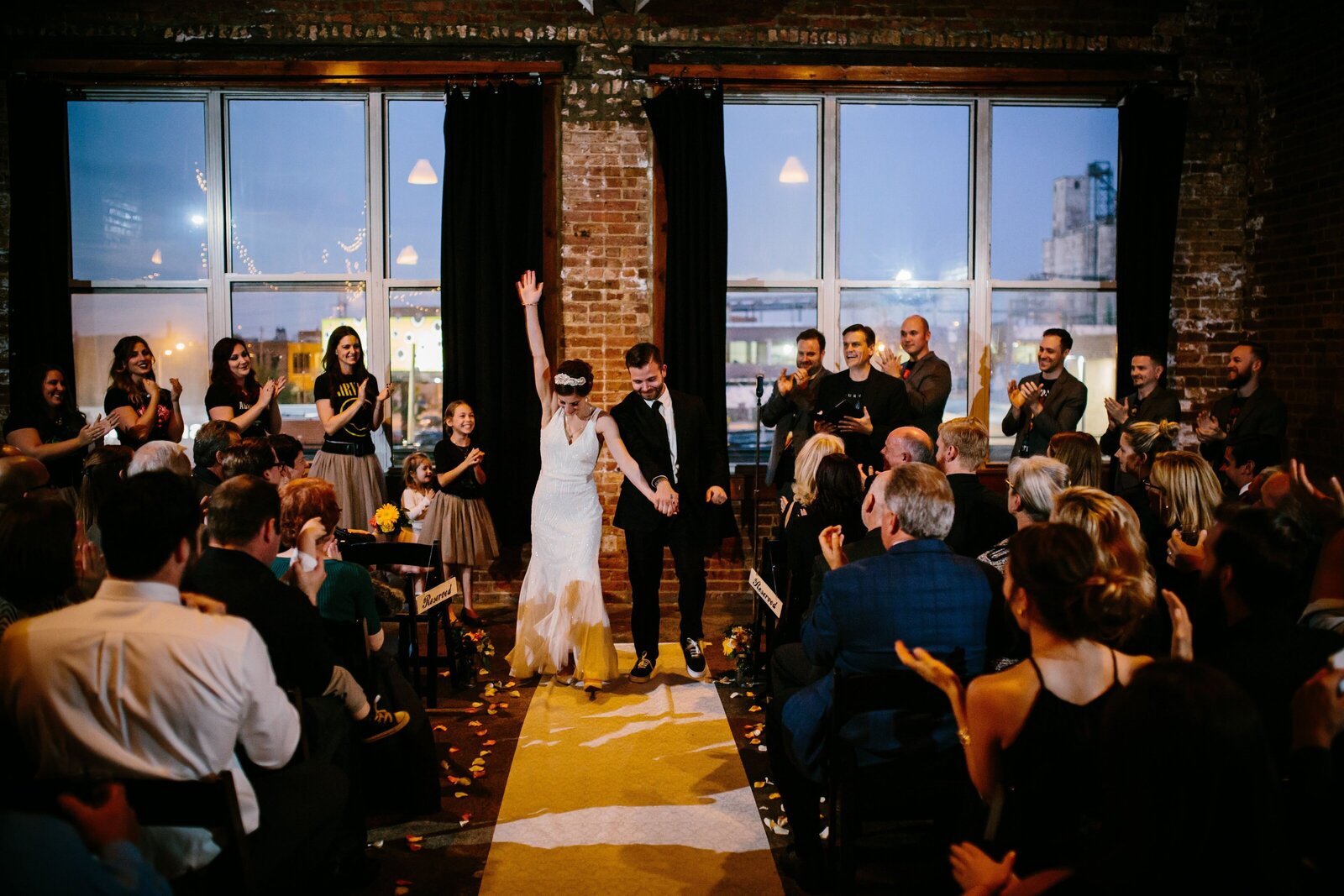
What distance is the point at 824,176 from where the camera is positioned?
7367 mm

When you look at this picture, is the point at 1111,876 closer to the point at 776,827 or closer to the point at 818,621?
the point at 818,621

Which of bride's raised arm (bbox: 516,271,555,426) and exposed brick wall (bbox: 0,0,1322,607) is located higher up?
exposed brick wall (bbox: 0,0,1322,607)

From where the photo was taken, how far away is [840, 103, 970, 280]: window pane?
292 inches

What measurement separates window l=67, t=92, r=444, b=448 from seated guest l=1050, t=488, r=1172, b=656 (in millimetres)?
5285

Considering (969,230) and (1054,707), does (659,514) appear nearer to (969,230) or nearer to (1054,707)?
(1054,707)

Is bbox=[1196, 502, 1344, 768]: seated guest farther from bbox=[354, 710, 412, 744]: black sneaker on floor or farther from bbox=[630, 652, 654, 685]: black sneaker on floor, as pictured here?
bbox=[630, 652, 654, 685]: black sneaker on floor

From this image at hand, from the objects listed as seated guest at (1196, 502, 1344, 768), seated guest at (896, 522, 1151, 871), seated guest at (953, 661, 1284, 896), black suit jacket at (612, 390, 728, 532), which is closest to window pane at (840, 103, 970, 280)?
black suit jacket at (612, 390, 728, 532)

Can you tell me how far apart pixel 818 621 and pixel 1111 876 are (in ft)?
4.56

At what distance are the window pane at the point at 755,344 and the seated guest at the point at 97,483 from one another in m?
4.10

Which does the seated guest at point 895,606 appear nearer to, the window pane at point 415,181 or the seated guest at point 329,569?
the seated guest at point 329,569

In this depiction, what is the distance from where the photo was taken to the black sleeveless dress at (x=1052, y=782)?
6.79ft

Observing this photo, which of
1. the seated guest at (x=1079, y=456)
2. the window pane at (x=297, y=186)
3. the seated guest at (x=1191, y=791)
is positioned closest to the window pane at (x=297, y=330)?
the window pane at (x=297, y=186)

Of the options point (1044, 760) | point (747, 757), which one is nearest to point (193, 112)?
point (747, 757)

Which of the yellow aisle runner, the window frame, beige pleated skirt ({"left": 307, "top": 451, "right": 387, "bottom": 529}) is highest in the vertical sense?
the window frame
